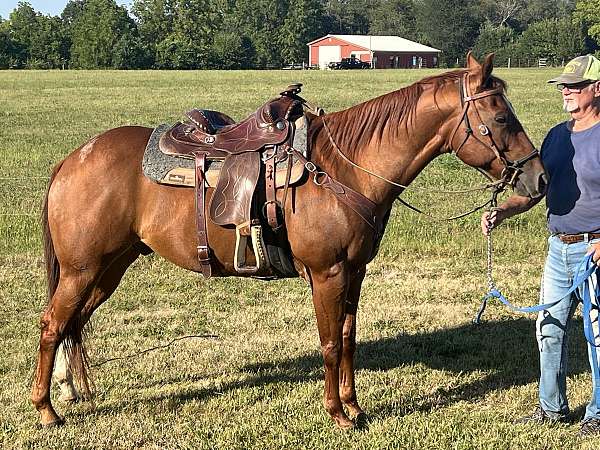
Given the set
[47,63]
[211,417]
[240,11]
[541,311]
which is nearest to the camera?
[541,311]

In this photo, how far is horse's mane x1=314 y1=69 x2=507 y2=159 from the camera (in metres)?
4.48

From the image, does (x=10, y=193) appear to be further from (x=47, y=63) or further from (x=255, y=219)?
(x=47, y=63)

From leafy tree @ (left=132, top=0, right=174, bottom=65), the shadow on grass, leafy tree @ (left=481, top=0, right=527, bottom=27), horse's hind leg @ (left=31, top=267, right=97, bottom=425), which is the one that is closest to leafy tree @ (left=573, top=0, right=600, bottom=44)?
leafy tree @ (left=481, top=0, right=527, bottom=27)

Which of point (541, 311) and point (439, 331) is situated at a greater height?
point (541, 311)

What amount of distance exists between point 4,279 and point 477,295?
510 cm

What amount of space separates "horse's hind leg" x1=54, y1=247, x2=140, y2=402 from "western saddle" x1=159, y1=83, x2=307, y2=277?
29.1 inches

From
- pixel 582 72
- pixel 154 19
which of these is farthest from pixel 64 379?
pixel 154 19

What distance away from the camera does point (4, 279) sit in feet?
26.5

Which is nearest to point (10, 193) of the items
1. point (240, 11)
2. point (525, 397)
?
point (525, 397)

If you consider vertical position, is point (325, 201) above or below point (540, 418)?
above

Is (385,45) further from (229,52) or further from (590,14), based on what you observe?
(590,14)

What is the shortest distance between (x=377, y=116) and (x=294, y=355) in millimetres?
2521

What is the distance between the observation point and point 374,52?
96.1 meters

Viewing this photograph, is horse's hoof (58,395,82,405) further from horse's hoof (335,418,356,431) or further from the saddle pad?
horse's hoof (335,418,356,431)
